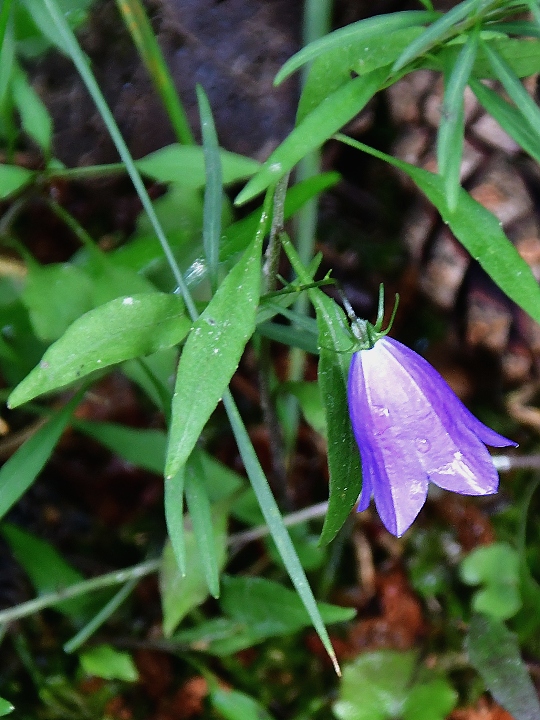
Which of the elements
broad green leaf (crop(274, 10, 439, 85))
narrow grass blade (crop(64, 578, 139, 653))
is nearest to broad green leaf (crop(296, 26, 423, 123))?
broad green leaf (crop(274, 10, 439, 85))

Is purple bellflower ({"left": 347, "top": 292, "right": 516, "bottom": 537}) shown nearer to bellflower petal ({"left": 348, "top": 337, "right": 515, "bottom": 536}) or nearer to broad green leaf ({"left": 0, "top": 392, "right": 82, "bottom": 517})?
bellflower petal ({"left": 348, "top": 337, "right": 515, "bottom": 536})

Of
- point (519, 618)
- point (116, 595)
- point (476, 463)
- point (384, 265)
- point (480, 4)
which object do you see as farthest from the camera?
point (384, 265)

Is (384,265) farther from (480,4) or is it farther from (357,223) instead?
(480,4)

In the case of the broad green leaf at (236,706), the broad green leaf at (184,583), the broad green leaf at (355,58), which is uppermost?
the broad green leaf at (355,58)

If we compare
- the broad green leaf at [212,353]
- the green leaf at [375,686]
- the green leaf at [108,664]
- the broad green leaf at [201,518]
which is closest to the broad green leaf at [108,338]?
the broad green leaf at [212,353]

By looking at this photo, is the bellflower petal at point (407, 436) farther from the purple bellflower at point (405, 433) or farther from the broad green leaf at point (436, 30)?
the broad green leaf at point (436, 30)

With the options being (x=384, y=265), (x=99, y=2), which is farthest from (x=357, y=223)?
(x=99, y=2)
